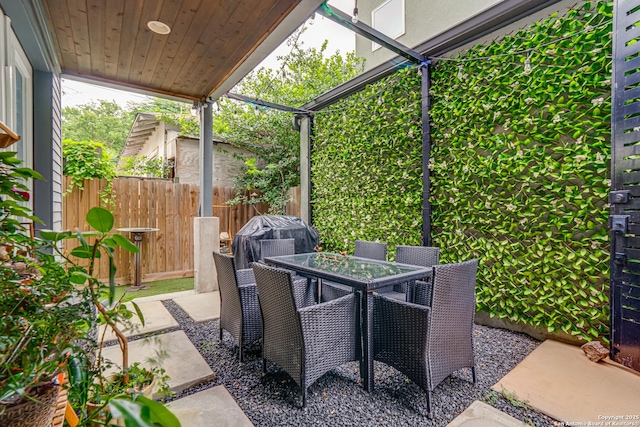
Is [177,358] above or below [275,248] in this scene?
below

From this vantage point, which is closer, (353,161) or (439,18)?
(353,161)

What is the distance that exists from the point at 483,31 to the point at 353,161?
2.45m

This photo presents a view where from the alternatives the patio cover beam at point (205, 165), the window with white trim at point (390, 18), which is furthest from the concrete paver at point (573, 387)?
the window with white trim at point (390, 18)

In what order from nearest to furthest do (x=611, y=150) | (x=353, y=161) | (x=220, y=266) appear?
(x=611, y=150)
(x=220, y=266)
(x=353, y=161)

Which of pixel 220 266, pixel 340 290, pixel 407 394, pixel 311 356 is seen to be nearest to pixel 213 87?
pixel 220 266

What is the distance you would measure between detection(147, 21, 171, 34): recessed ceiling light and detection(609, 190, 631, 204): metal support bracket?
4.12 metres

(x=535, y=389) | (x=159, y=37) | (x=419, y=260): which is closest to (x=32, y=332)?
(x=535, y=389)

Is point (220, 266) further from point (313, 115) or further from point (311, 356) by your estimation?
point (313, 115)

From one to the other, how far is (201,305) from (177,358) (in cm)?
154

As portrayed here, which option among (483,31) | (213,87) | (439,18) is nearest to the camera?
(483,31)

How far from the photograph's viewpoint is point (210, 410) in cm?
190

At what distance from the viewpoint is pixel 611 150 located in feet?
8.05

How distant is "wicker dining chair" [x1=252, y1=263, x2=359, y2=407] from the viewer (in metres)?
1.96

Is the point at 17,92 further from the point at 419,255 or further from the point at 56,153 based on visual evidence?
the point at 419,255
